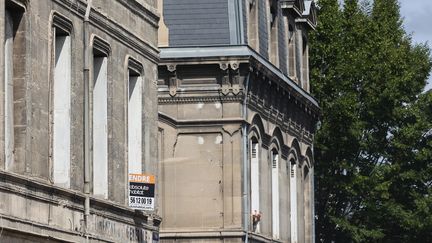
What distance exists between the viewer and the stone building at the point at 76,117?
90.5ft

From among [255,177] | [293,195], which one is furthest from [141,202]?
[293,195]

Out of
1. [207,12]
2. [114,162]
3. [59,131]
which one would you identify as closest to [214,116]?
[207,12]

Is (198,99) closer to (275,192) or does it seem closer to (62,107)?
(275,192)

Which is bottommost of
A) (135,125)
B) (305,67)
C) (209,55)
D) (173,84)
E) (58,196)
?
(58,196)

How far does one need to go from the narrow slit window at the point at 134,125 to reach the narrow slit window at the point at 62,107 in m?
4.43

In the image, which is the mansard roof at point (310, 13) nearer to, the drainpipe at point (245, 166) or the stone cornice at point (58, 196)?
the drainpipe at point (245, 166)

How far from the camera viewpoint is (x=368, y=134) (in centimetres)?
6656

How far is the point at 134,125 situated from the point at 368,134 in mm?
32610

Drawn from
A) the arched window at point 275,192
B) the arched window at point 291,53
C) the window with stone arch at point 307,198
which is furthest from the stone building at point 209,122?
the window with stone arch at point 307,198

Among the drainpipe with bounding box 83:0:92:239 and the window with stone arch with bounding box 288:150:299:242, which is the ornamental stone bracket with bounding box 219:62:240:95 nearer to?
the window with stone arch with bounding box 288:150:299:242

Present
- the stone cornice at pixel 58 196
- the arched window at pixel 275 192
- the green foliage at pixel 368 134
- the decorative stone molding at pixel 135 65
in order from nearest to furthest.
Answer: the stone cornice at pixel 58 196 → the decorative stone molding at pixel 135 65 → the arched window at pixel 275 192 → the green foliage at pixel 368 134

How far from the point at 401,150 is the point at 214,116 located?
68.1 feet

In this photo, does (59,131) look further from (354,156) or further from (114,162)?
(354,156)

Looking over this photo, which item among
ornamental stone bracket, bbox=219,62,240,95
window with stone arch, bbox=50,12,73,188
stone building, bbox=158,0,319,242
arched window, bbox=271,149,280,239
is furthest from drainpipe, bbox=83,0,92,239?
arched window, bbox=271,149,280,239
